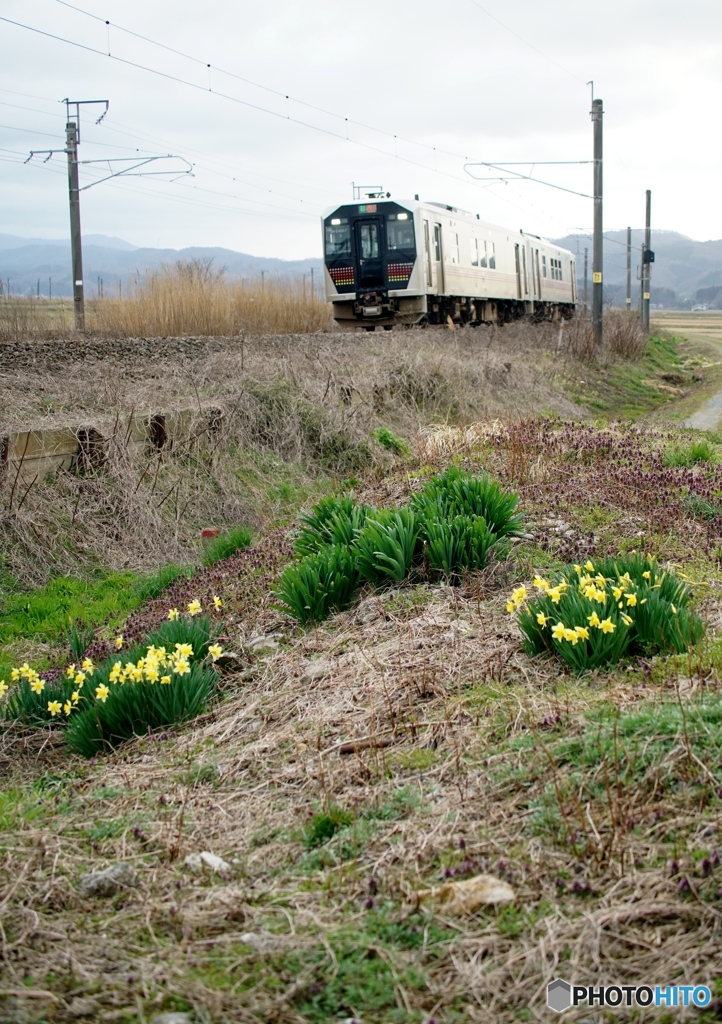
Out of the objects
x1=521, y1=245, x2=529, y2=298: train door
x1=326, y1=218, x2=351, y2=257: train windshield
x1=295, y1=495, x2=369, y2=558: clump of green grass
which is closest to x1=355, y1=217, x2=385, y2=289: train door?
x1=326, y1=218, x2=351, y2=257: train windshield

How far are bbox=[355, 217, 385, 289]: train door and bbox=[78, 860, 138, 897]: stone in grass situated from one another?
2039cm

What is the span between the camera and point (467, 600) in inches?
194

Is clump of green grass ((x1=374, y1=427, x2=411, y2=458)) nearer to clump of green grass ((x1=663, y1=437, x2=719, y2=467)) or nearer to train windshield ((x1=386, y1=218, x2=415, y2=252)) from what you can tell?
clump of green grass ((x1=663, y1=437, x2=719, y2=467))

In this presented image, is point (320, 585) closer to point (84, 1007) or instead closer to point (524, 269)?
point (84, 1007)

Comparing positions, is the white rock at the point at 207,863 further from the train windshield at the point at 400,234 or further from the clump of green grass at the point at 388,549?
the train windshield at the point at 400,234

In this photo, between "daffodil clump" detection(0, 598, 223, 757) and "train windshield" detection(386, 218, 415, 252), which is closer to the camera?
"daffodil clump" detection(0, 598, 223, 757)

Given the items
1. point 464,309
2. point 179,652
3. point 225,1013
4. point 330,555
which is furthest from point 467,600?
point 464,309

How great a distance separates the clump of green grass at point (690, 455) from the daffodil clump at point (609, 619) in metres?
3.91

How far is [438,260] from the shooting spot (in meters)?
23.3

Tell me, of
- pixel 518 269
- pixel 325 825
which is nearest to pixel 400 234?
pixel 518 269

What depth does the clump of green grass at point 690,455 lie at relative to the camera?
784 cm

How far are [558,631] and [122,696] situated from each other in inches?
69.8

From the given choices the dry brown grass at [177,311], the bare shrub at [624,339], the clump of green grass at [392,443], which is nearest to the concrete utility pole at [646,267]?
the bare shrub at [624,339]

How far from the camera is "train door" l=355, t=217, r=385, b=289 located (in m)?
22.2
